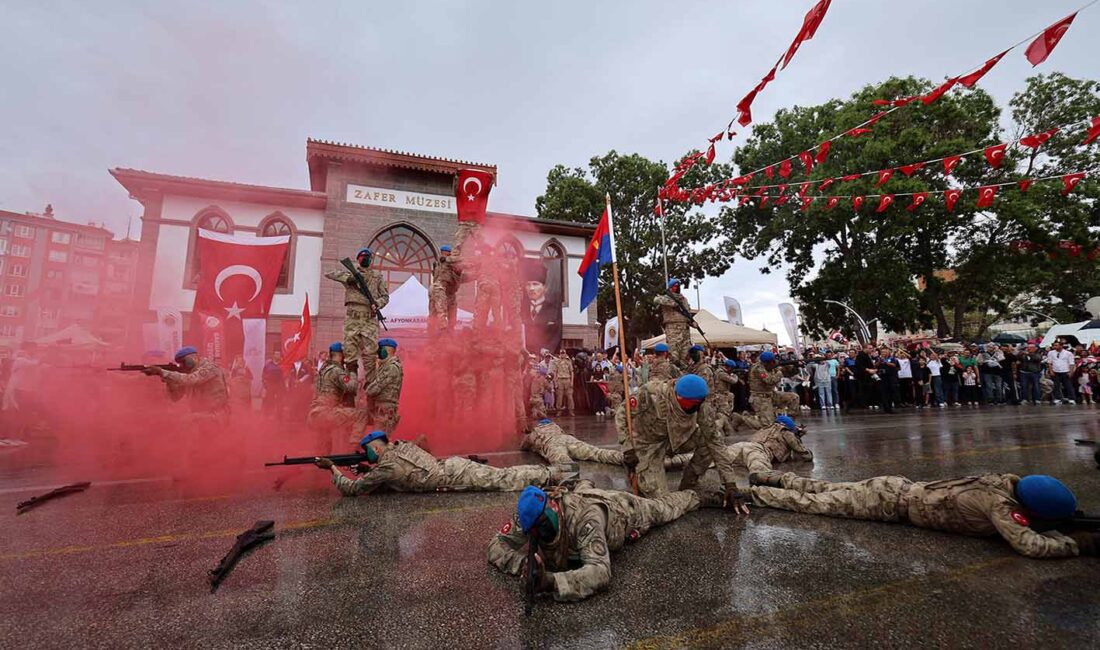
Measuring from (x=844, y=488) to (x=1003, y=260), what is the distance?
2479 cm

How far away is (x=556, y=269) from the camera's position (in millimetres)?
20859

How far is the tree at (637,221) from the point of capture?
29.8 m

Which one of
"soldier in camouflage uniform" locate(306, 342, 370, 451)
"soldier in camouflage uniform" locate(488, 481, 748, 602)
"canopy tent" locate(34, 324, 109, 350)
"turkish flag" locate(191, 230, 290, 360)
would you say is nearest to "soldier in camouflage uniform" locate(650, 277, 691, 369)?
"soldier in camouflage uniform" locate(306, 342, 370, 451)

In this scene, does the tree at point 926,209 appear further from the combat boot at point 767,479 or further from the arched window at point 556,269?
the combat boot at point 767,479

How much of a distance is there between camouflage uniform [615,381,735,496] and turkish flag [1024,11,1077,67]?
578 cm

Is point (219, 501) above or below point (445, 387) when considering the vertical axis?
below

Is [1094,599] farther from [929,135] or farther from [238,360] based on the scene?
[929,135]

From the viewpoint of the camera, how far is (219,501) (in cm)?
502

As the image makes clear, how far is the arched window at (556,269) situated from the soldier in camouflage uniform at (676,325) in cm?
1028

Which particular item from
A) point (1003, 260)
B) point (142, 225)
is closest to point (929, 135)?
point (1003, 260)

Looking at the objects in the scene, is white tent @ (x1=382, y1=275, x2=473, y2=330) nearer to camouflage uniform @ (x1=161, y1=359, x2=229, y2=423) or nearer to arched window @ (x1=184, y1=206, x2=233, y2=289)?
arched window @ (x1=184, y1=206, x2=233, y2=289)

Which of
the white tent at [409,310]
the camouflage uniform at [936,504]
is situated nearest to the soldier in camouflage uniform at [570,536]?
the camouflage uniform at [936,504]

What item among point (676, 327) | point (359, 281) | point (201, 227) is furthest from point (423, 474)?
point (201, 227)

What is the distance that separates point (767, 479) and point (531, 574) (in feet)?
10.9
